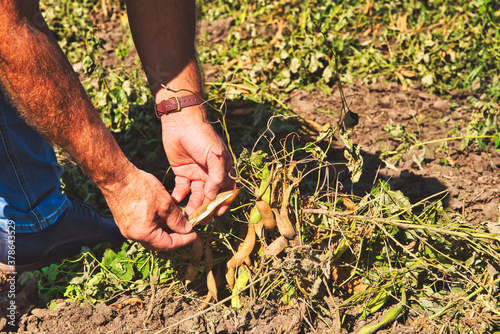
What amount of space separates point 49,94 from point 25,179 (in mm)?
827

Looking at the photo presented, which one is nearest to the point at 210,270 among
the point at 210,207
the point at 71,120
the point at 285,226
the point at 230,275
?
the point at 230,275

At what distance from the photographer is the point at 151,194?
1817 millimetres

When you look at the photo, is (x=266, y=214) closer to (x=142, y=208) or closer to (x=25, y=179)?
(x=142, y=208)

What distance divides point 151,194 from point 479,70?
2.68 m

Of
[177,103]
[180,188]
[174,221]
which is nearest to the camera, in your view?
[174,221]

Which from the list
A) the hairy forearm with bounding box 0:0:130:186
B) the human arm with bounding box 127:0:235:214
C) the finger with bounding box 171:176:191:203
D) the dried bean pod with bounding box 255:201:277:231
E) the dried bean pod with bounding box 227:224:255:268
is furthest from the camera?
the finger with bounding box 171:176:191:203

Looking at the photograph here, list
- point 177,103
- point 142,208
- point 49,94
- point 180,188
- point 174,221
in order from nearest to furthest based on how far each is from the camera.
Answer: point 49,94
point 142,208
point 174,221
point 177,103
point 180,188

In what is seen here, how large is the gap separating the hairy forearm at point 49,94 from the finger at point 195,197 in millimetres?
422

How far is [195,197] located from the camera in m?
2.19

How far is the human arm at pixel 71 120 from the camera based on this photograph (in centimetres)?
158

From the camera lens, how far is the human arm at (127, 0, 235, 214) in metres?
2.12

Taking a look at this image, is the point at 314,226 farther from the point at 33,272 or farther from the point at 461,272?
the point at 33,272

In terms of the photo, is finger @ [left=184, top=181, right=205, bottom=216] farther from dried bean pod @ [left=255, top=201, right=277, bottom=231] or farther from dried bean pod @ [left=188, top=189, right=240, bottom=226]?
dried bean pod @ [left=255, top=201, right=277, bottom=231]

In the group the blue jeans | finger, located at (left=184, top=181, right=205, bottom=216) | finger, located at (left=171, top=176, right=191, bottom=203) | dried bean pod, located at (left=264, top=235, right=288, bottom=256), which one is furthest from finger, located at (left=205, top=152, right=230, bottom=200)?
the blue jeans
